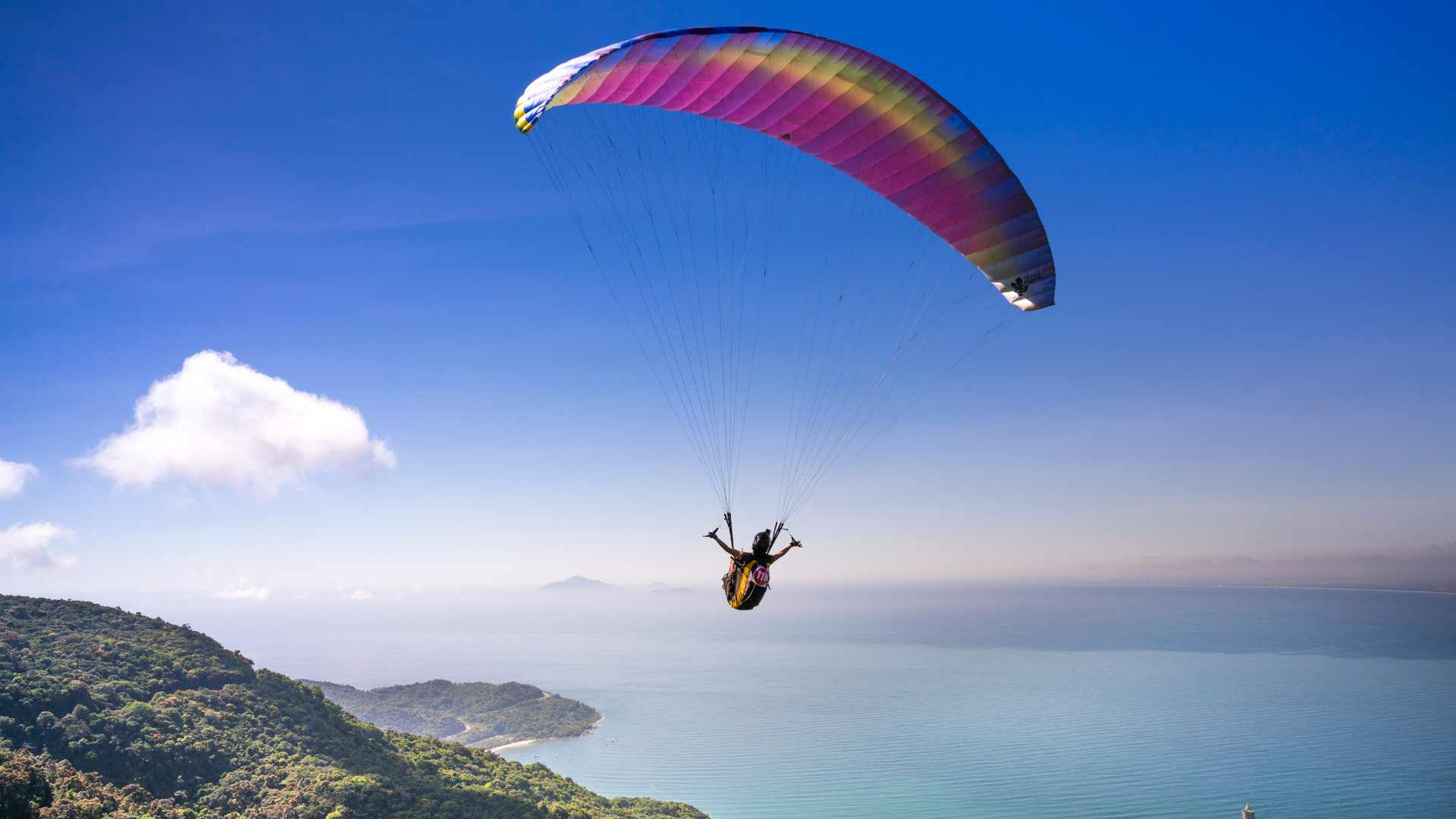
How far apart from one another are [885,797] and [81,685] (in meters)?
53.9

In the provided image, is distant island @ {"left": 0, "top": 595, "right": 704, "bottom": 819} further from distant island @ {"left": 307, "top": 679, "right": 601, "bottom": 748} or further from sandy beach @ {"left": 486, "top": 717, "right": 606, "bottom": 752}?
distant island @ {"left": 307, "top": 679, "right": 601, "bottom": 748}

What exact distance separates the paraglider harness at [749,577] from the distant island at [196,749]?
18.9m

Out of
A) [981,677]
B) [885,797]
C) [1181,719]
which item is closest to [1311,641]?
[981,677]

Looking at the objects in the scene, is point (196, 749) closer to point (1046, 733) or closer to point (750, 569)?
point (750, 569)

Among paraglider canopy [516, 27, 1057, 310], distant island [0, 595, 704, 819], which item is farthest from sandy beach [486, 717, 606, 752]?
paraglider canopy [516, 27, 1057, 310]

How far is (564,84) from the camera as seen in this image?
827 centimetres

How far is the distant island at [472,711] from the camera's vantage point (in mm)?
88812

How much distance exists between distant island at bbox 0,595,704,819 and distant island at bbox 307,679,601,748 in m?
51.3

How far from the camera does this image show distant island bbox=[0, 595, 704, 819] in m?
25.0

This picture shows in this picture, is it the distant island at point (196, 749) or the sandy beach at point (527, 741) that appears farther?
the sandy beach at point (527, 741)

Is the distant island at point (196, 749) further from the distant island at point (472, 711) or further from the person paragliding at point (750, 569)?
the distant island at point (472, 711)

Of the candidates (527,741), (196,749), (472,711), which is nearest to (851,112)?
(196,749)

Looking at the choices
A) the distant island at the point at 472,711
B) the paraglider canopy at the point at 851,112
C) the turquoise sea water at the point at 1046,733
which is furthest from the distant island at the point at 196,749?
the distant island at the point at 472,711

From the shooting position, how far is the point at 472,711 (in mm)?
96188
